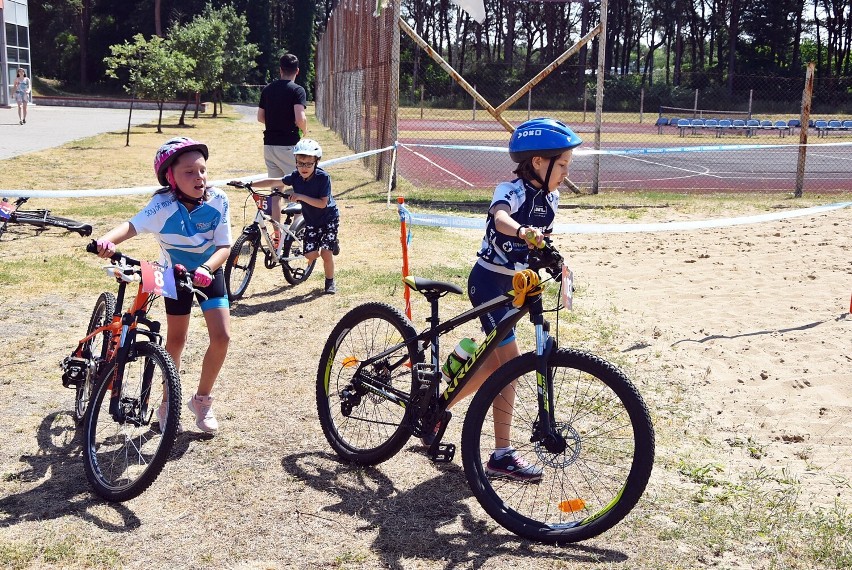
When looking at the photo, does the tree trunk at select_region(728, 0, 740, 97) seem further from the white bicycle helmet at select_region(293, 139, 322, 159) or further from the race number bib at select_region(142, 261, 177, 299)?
the race number bib at select_region(142, 261, 177, 299)

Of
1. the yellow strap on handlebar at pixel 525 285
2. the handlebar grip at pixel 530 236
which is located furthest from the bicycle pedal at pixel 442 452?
the handlebar grip at pixel 530 236

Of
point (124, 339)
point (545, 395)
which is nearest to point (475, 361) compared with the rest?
point (545, 395)

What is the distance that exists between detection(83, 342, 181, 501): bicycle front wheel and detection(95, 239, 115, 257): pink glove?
0.47 m

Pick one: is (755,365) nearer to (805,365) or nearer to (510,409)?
(805,365)

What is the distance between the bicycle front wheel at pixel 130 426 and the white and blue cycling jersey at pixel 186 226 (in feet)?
2.27

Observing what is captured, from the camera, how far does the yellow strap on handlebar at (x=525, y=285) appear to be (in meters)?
4.01

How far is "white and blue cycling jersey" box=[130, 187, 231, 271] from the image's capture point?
4.82 m

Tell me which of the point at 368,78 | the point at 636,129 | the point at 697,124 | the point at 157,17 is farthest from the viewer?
the point at 157,17

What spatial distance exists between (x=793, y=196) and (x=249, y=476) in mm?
14776

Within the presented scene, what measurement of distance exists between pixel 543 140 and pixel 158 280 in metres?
1.91

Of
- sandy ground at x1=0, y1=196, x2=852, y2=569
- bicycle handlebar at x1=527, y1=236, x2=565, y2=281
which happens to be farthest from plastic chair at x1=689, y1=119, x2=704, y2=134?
bicycle handlebar at x1=527, y1=236, x2=565, y2=281

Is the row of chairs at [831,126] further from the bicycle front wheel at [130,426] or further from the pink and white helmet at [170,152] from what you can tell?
the bicycle front wheel at [130,426]

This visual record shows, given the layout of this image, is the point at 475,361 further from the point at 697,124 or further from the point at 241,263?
the point at 697,124

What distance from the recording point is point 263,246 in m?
8.82
